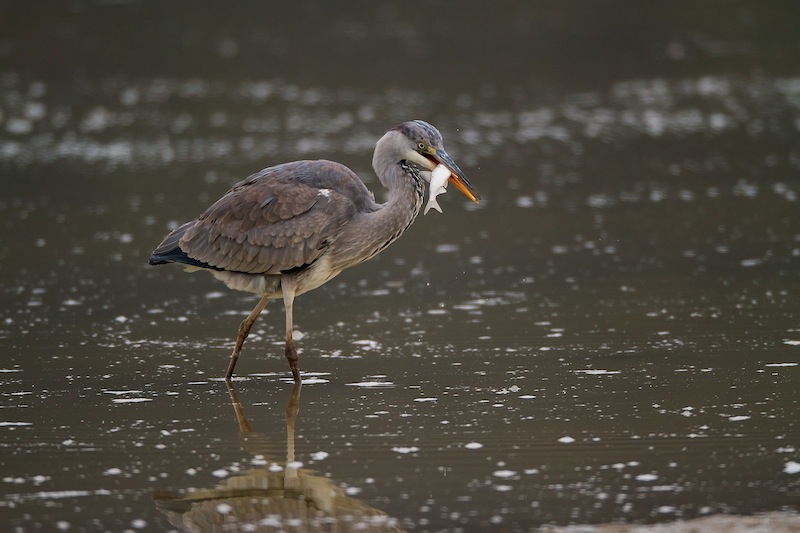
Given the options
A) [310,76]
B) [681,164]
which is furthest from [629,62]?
[681,164]

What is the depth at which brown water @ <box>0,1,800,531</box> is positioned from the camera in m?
6.78

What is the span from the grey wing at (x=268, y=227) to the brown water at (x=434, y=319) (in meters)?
0.82

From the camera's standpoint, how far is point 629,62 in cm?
2875

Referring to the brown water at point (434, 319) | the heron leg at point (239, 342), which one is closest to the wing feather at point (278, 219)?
the heron leg at point (239, 342)

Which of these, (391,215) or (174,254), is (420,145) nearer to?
(391,215)

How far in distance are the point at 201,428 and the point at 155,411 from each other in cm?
50

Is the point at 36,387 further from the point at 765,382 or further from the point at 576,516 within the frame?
the point at 765,382

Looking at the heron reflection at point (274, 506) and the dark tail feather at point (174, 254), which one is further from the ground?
the dark tail feather at point (174, 254)

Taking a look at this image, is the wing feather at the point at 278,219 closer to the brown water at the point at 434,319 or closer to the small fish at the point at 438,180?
the small fish at the point at 438,180

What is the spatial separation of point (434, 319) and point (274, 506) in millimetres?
4447

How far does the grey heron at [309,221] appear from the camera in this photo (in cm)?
896

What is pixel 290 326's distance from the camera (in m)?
9.03

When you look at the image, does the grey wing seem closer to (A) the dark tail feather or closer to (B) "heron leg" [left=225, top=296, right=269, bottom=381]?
(A) the dark tail feather

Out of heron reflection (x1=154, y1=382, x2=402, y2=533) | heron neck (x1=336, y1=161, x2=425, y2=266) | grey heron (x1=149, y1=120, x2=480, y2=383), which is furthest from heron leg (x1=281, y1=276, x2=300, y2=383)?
heron reflection (x1=154, y1=382, x2=402, y2=533)
